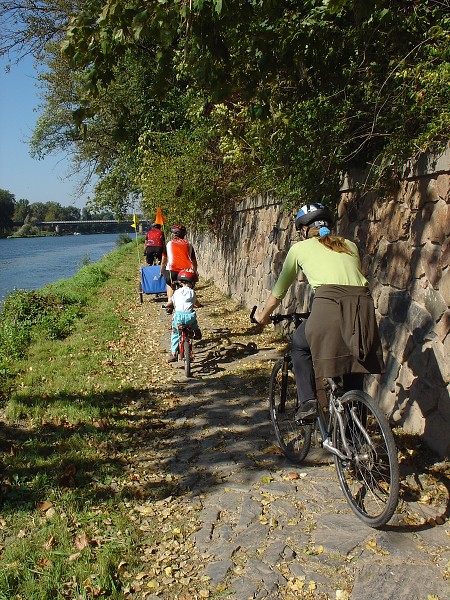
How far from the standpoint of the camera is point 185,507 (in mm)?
3969

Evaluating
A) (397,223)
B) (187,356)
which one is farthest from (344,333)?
(187,356)

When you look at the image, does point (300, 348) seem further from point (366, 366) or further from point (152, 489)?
point (152, 489)

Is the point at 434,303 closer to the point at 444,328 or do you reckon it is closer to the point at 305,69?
the point at 444,328

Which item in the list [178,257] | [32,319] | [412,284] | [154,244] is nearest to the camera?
[412,284]

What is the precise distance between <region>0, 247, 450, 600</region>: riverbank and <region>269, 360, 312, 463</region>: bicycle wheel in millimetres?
132

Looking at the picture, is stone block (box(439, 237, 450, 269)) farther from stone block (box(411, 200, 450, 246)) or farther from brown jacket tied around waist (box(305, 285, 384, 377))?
brown jacket tied around waist (box(305, 285, 384, 377))

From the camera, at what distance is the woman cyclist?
3.52m

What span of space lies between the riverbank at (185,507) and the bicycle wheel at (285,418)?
0.13 meters

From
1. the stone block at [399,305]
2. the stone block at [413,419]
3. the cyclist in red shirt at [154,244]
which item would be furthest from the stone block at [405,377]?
the cyclist in red shirt at [154,244]

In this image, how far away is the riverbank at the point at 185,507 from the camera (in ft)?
10.2

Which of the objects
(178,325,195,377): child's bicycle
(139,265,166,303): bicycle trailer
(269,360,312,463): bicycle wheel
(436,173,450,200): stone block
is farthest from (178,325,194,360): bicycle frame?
(139,265,166,303): bicycle trailer

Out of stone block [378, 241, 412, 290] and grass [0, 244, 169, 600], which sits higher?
stone block [378, 241, 412, 290]

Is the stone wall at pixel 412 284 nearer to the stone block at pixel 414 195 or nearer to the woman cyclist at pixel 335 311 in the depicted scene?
the stone block at pixel 414 195

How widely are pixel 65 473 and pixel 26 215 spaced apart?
13428cm
